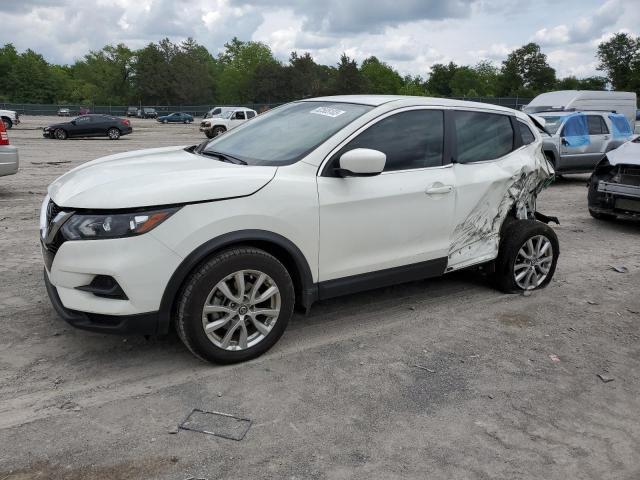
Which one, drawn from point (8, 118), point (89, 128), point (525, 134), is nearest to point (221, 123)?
point (89, 128)

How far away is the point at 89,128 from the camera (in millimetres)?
27578

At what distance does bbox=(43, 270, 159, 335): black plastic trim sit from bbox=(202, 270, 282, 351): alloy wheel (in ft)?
1.03

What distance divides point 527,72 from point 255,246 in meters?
95.5

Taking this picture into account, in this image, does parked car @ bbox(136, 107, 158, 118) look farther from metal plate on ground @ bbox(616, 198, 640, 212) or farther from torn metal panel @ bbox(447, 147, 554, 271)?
torn metal panel @ bbox(447, 147, 554, 271)

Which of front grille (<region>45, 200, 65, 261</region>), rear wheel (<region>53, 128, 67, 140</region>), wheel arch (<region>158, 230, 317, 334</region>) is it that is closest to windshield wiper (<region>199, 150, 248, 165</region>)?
wheel arch (<region>158, 230, 317, 334</region>)

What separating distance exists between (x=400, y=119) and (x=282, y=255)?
1.42 metres

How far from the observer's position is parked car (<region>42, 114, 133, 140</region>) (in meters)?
27.0

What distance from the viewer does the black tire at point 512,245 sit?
195 inches

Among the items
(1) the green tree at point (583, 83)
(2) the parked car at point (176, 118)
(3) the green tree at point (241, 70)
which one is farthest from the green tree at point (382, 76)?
(2) the parked car at point (176, 118)

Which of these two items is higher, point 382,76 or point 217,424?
point 382,76

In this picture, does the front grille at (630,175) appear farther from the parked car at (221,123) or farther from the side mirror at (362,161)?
the parked car at (221,123)

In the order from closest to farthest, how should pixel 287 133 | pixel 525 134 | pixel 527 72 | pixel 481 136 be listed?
pixel 287 133 → pixel 481 136 → pixel 525 134 → pixel 527 72

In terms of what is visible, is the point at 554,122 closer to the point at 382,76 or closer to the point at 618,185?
the point at 618,185

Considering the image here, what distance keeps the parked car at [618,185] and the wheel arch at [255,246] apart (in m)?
6.05
